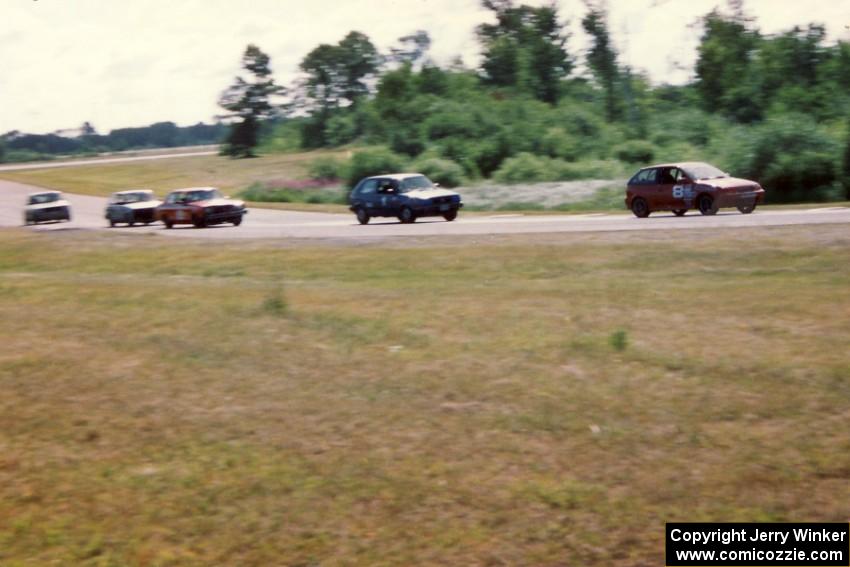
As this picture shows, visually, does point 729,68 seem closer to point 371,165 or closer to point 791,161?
point 371,165

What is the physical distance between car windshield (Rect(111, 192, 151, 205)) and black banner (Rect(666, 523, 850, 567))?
41081mm

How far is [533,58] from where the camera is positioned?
96.1m

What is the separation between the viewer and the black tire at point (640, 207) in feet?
104

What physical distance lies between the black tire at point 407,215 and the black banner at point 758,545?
2813 centimetres

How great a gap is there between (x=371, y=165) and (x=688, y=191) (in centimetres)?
3885

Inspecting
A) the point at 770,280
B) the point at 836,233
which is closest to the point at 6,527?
the point at 770,280

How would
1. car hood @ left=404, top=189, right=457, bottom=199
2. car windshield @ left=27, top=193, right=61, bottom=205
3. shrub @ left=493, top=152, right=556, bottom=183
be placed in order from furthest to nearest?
shrub @ left=493, top=152, right=556, bottom=183 → car windshield @ left=27, top=193, right=61, bottom=205 → car hood @ left=404, top=189, right=457, bottom=199

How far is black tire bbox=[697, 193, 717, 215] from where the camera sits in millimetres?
29797

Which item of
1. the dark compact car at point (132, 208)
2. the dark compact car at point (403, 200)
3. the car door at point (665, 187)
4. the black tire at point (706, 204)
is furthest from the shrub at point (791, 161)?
the dark compact car at point (132, 208)

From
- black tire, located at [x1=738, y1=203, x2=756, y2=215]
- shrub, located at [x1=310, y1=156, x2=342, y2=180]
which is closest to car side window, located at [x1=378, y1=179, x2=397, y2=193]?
black tire, located at [x1=738, y1=203, x2=756, y2=215]

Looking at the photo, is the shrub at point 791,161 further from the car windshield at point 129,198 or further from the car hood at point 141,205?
the car windshield at point 129,198

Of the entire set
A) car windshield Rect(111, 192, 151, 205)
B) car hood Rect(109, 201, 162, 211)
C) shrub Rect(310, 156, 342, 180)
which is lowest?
car hood Rect(109, 201, 162, 211)

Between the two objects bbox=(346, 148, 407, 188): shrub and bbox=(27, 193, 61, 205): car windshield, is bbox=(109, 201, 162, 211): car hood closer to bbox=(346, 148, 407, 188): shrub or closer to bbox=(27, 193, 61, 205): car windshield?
bbox=(27, 193, 61, 205): car windshield

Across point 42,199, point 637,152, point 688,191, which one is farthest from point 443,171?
point 688,191
